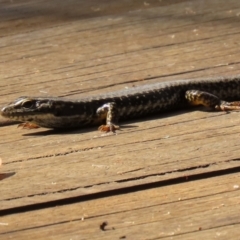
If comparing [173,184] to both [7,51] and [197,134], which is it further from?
[7,51]

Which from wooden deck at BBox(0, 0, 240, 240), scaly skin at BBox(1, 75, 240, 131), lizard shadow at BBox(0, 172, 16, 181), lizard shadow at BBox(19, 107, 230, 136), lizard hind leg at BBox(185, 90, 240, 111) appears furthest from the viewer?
scaly skin at BBox(1, 75, 240, 131)

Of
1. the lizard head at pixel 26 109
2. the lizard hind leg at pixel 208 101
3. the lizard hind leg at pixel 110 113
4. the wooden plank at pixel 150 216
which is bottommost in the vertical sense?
the lizard hind leg at pixel 208 101

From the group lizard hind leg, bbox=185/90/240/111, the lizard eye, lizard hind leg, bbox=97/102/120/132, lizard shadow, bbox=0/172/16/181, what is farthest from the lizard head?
lizard shadow, bbox=0/172/16/181

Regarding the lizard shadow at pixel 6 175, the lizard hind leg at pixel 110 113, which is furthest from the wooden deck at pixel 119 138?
the lizard hind leg at pixel 110 113

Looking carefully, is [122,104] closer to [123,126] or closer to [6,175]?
[123,126]

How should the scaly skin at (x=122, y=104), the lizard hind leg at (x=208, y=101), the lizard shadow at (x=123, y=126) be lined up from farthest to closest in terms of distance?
the scaly skin at (x=122, y=104) < the lizard hind leg at (x=208, y=101) < the lizard shadow at (x=123, y=126)

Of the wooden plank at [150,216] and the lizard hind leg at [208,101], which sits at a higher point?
the wooden plank at [150,216]

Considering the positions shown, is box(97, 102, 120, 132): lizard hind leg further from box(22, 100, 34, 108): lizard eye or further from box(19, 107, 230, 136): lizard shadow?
box(22, 100, 34, 108): lizard eye

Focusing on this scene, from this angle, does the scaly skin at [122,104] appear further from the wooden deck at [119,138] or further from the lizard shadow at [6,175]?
the lizard shadow at [6,175]

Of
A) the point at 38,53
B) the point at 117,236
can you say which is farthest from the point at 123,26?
the point at 117,236
